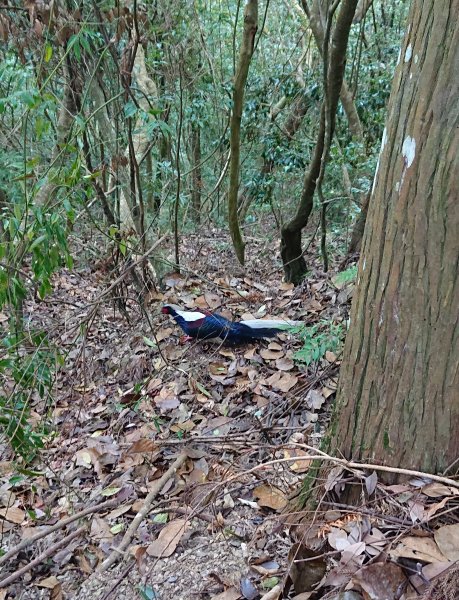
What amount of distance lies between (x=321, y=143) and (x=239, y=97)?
1203 millimetres

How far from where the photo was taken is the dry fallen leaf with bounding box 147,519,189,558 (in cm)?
196

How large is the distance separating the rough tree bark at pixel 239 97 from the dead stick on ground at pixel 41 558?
3.51 metres

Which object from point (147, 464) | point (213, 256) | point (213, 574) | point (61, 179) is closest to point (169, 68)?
point (213, 256)

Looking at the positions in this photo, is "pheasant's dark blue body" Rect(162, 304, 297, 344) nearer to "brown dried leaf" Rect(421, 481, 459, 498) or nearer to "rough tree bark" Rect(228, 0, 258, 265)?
"rough tree bark" Rect(228, 0, 258, 265)

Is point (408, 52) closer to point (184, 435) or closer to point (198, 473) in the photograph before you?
point (198, 473)

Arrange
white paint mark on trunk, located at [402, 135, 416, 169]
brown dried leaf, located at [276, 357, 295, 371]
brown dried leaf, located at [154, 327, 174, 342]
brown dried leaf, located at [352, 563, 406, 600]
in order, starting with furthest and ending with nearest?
1. brown dried leaf, located at [154, 327, 174, 342]
2. brown dried leaf, located at [276, 357, 295, 371]
3. white paint mark on trunk, located at [402, 135, 416, 169]
4. brown dried leaf, located at [352, 563, 406, 600]

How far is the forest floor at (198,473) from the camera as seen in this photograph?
1476 mm

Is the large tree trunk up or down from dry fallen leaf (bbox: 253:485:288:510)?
up

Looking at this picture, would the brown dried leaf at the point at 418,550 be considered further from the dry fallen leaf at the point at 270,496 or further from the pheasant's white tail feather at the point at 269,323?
the pheasant's white tail feather at the point at 269,323

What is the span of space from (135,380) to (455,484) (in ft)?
8.90

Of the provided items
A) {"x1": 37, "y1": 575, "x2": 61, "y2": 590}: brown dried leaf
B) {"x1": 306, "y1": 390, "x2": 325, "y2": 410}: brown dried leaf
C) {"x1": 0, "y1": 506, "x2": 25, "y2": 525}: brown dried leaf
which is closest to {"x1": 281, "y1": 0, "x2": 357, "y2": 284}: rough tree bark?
{"x1": 306, "y1": 390, "x2": 325, "y2": 410}: brown dried leaf

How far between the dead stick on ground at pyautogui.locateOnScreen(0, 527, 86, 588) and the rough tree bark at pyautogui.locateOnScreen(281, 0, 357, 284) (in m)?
2.85

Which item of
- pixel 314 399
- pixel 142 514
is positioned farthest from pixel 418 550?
pixel 314 399

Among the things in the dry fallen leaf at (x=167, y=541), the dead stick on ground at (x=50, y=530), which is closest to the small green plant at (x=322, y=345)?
the dry fallen leaf at (x=167, y=541)
